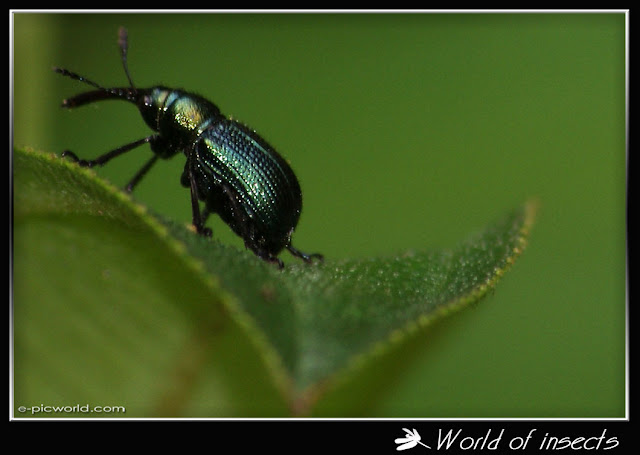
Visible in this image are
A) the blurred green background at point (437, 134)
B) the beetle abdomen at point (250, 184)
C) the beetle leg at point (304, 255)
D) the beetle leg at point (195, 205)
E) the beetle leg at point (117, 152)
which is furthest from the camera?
the blurred green background at point (437, 134)

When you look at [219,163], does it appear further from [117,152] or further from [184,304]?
[184,304]

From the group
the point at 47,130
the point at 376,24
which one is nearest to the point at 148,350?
the point at 47,130

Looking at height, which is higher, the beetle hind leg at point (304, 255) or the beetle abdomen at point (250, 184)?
the beetle abdomen at point (250, 184)

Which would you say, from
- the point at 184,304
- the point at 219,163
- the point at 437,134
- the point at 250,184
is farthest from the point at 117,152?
the point at 437,134

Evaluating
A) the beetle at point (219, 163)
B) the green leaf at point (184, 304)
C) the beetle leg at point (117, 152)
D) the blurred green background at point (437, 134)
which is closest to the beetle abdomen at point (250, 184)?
the beetle at point (219, 163)

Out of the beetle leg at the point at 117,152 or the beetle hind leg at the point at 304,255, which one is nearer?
the beetle hind leg at the point at 304,255

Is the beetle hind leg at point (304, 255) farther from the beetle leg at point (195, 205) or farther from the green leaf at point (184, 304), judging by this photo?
the green leaf at point (184, 304)

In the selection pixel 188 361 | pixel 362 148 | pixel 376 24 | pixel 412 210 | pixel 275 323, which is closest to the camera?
pixel 275 323

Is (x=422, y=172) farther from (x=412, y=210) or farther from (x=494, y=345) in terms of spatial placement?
(x=494, y=345)
